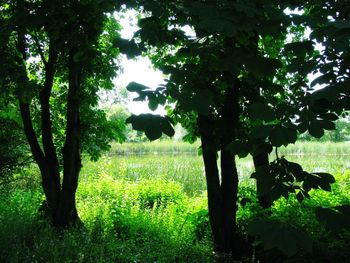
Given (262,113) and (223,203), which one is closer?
(262,113)

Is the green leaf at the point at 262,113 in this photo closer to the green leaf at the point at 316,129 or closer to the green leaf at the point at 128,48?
the green leaf at the point at 316,129

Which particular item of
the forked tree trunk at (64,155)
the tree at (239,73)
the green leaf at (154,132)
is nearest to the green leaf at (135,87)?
the tree at (239,73)

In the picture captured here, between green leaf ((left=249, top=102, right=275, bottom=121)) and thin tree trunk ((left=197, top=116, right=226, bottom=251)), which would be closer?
green leaf ((left=249, top=102, right=275, bottom=121))

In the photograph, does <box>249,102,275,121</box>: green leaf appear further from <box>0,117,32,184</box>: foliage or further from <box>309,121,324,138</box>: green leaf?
<box>0,117,32,184</box>: foliage

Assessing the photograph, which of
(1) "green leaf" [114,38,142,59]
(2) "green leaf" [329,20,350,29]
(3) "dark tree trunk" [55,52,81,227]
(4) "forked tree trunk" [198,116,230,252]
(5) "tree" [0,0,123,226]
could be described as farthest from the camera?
(3) "dark tree trunk" [55,52,81,227]

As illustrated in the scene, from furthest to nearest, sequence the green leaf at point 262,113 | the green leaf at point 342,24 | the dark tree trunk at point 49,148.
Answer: the dark tree trunk at point 49,148, the green leaf at point 262,113, the green leaf at point 342,24

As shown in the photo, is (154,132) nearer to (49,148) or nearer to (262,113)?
(262,113)

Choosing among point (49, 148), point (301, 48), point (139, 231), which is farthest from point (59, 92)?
point (301, 48)

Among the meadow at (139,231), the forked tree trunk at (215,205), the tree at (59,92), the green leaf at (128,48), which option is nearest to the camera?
the green leaf at (128,48)

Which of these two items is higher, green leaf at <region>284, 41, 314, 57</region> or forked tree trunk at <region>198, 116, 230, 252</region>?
green leaf at <region>284, 41, 314, 57</region>

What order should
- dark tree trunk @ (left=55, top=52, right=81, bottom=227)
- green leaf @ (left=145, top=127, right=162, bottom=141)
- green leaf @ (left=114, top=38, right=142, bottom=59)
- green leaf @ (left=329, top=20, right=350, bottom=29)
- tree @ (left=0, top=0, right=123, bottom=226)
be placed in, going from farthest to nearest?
dark tree trunk @ (left=55, top=52, right=81, bottom=227)
tree @ (left=0, top=0, right=123, bottom=226)
green leaf @ (left=114, top=38, right=142, bottom=59)
green leaf @ (left=145, top=127, right=162, bottom=141)
green leaf @ (left=329, top=20, right=350, bottom=29)

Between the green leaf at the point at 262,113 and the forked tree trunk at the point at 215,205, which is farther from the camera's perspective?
the forked tree trunk at the point at 215,205

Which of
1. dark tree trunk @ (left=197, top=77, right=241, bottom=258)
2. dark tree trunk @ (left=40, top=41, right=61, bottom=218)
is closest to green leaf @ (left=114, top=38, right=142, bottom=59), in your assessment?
dark tree trunk @ (left=197, top=77, right=241, bottom=258)

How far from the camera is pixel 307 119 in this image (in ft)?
5.62
